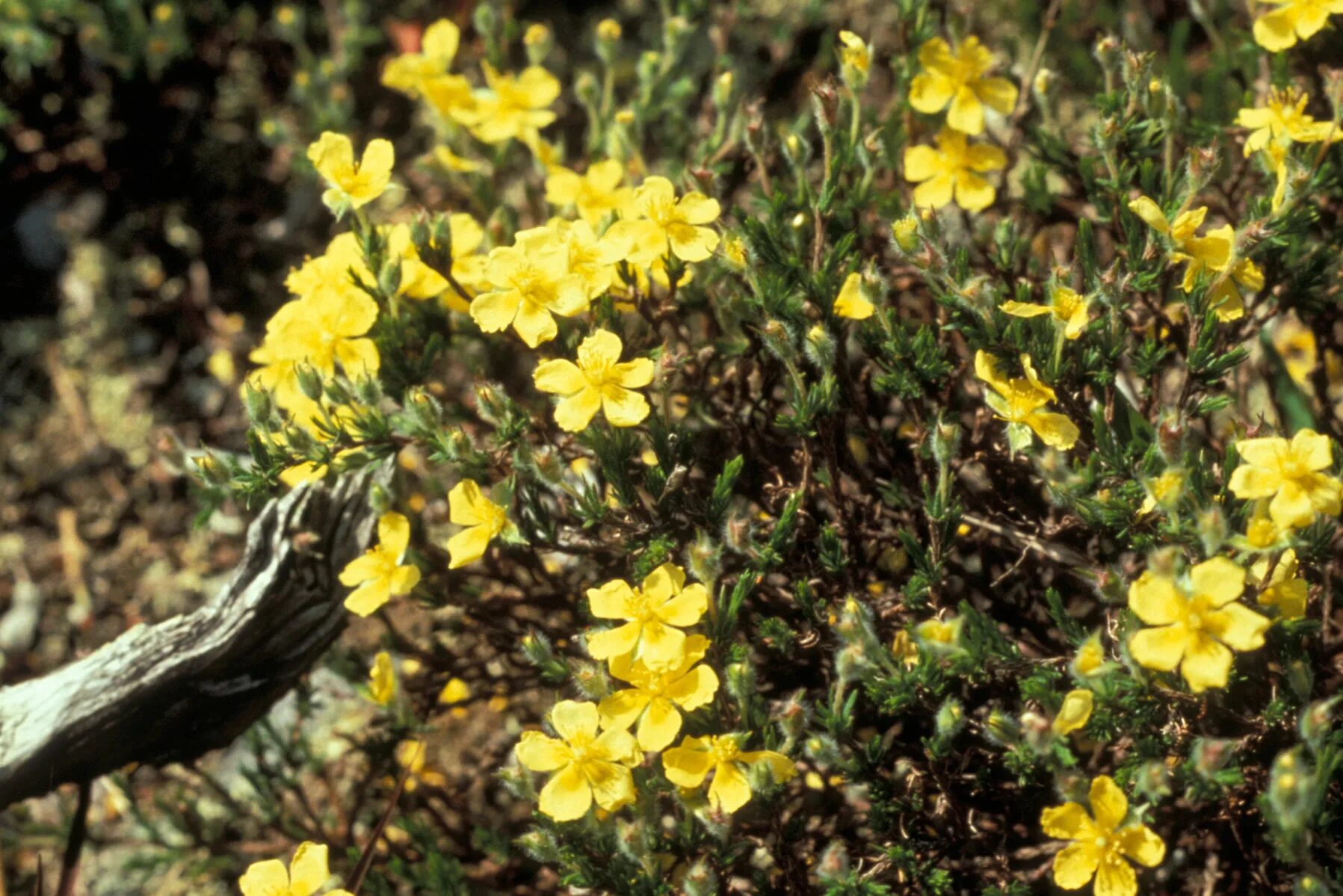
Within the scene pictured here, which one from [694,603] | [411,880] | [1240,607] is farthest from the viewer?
[411,880]

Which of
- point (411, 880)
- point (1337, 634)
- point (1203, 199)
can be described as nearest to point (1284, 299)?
point (1203, 199)

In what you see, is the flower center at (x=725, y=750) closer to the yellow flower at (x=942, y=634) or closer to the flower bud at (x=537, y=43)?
the yellow flower at (x=942, y=634)

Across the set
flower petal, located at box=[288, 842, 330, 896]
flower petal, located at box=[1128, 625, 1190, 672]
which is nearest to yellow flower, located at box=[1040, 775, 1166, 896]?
flower petal, located at box=[1128, 625, 1190, 672]

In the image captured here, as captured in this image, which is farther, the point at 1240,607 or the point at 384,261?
the point at 384,261

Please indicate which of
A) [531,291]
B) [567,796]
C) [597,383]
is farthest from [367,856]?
[531,291]

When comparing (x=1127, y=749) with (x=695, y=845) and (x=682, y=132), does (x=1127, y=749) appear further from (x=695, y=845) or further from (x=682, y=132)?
(x=682, y=132)

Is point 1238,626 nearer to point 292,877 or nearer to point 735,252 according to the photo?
point 735,252
